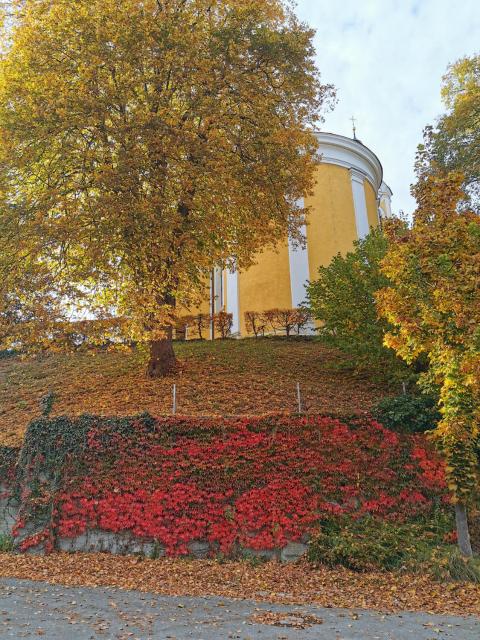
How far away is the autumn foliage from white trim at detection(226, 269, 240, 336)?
38.7ft

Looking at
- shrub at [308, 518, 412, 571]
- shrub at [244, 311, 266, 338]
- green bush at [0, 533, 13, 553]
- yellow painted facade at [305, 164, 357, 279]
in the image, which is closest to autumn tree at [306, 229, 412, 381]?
shrub at [308, 518, 412, 571]

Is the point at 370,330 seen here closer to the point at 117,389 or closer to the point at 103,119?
the point at 117,389

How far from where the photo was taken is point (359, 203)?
2292 centimetres

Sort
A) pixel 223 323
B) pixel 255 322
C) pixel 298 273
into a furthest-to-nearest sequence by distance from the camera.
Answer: pixel 298 273, pixel 223 323, pixel 255 322

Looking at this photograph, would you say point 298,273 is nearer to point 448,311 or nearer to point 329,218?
point 329,218

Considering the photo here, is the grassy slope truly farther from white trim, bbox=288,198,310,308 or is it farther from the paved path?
the paved path

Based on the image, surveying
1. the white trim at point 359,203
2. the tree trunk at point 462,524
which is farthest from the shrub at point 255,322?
the tree trunk at point 462,524

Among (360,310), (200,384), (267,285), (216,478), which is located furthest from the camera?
(267,285)

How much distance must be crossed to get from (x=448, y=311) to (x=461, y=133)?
10176mm

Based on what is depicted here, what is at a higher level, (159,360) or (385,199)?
(385,199)

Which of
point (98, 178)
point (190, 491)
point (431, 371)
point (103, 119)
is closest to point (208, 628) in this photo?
point (190, 491)

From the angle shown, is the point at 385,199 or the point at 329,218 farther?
the point at 385,199

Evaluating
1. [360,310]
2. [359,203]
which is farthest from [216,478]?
[359,203]

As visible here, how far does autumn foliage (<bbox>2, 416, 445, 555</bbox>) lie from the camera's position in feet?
29.0
